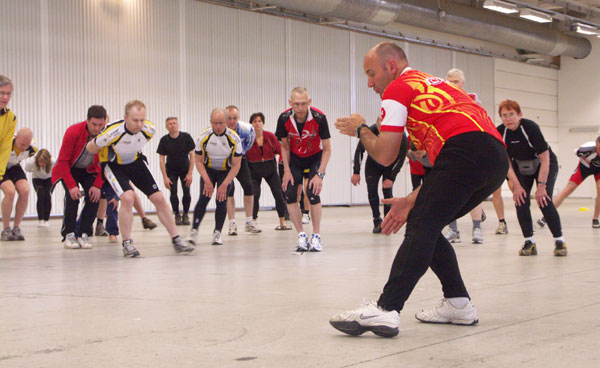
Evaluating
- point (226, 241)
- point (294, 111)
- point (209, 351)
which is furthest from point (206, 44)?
point (209, 351)

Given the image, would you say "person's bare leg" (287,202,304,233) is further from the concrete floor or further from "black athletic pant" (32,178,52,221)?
"black athletic pant" (32,178,52,221)

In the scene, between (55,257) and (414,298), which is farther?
(55,257)

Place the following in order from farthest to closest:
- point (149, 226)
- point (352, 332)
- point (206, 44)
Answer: point (206, 44) → point (149, 226) → point (352, 332)

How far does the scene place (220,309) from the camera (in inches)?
174

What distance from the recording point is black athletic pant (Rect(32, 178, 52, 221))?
13.5m

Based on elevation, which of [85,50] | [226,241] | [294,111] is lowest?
[226,241]

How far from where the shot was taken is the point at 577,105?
30719 millimetres

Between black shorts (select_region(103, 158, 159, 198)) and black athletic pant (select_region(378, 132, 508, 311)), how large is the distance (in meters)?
4.63

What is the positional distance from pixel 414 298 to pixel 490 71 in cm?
2479

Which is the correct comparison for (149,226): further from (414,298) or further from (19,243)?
(414,298)

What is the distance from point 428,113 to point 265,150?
8.87 m

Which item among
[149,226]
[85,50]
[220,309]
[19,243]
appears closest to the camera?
[220,309]

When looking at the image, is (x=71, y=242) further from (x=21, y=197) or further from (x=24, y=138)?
(x=21, y=197)

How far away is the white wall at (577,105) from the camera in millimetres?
30172
